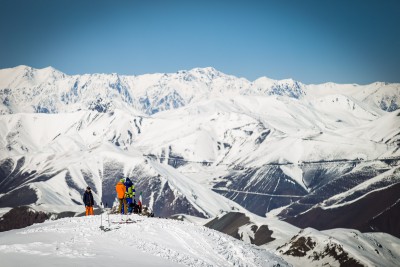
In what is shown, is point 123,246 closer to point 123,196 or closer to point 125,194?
point 123,196

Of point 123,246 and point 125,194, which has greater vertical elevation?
point 125,194

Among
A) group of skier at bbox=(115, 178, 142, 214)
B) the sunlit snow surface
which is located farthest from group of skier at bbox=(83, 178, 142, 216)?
the sunlit snow surface

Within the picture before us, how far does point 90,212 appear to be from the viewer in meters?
68.8

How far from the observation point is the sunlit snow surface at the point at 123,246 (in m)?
40.5

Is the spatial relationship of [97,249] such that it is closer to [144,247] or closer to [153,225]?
[144,247]

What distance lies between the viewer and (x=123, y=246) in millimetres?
47625

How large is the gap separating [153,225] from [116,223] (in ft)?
11.5

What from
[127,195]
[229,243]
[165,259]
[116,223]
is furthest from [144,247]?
[127,195]

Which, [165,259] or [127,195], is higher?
[127,195]

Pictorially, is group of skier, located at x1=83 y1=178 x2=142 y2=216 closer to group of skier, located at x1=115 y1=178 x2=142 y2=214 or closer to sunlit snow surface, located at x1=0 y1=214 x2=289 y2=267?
group of skier, located at x1=115 y1=178 x2=142 y2=214

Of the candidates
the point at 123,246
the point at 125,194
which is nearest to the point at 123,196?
the point at 125,194

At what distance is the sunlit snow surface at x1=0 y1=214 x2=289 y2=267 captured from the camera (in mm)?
40500

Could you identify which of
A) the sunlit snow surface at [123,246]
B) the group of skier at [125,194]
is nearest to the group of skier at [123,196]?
the group of skier at [125,194]

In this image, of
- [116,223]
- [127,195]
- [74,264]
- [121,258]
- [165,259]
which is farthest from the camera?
[127,195]
